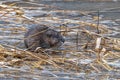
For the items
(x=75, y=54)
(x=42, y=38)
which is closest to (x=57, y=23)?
(x=42, y=38)

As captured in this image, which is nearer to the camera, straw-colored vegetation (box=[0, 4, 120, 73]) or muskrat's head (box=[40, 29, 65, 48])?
straw-colored vegetation (box=[0, 4, 120, 73])

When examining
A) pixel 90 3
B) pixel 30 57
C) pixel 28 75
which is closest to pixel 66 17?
pixel 90 3

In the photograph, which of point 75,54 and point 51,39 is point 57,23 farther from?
point 75,54

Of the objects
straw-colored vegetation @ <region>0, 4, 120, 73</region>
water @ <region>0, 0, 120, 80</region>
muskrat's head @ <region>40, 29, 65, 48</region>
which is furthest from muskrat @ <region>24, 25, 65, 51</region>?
water @ <region>0, 0, 120, 80</region>

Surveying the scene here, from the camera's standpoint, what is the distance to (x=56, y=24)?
9445 millimetres

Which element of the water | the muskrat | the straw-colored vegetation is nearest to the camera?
the water

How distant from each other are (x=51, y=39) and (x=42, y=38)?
4.7 inches

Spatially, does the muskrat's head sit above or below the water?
above

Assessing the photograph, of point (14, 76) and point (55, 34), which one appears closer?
point (14, 76)

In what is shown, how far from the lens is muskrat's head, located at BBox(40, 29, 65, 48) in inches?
297

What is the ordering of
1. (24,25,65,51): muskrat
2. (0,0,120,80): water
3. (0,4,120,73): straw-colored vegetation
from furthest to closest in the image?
1. (24,25,65,51): muskrat
2. (0,4,120,73): straw-colored vegetation
3. (0,0,120,80): water

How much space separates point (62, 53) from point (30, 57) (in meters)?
0.62

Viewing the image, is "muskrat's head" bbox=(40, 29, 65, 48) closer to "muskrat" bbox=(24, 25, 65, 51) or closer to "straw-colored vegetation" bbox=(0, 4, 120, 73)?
"muskrat" bbox=(24, 25, 65, 51)

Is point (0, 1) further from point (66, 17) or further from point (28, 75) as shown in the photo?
point (28, 75)
